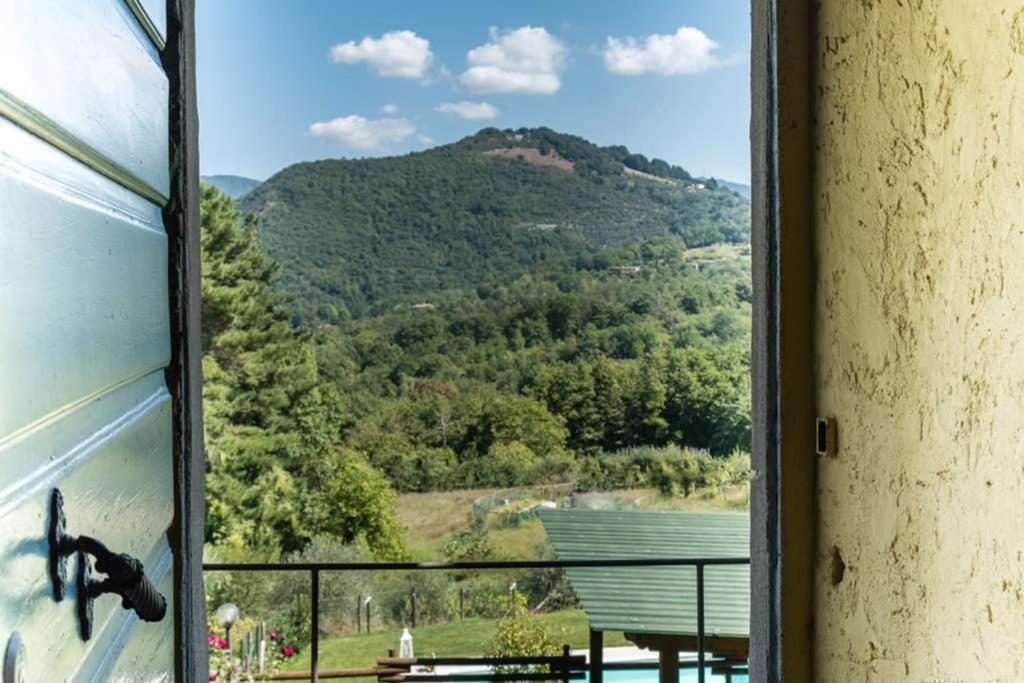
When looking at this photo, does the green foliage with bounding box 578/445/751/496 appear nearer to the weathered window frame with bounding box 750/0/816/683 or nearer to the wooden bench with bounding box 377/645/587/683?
the wooden bench with bounding box 377/645/587/683

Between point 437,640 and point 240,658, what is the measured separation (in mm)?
1434

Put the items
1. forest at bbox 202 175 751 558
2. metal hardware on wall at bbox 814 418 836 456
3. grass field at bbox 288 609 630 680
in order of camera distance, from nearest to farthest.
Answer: metal hardware on wall at bbox 814 418 836 456, grass field at bbox 288 609 630 680, forest at bbox 202 175 751 558

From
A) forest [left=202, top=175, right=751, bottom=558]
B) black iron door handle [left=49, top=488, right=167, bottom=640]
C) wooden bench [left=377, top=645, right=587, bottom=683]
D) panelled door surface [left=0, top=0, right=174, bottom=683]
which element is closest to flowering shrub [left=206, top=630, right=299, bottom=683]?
forest [left=202, top=175, right=751, bottom=558]

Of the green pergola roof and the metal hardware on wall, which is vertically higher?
the metal hardware on wall

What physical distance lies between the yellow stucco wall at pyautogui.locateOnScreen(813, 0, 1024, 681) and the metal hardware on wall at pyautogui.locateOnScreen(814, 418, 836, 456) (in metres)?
0.02

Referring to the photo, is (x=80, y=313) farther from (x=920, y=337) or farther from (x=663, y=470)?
(x=663, y=470)

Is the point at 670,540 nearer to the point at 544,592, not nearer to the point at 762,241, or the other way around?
the point at 544,592

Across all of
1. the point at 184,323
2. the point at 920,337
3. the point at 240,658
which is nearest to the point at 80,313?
the point at 184,323

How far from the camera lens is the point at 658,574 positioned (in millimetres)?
4332

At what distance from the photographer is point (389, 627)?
22.2 ft

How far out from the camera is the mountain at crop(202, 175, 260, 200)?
685cm

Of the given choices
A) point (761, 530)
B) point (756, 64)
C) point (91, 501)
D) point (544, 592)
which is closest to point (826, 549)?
point (761, 530)

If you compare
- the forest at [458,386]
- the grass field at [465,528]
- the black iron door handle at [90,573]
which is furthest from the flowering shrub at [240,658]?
the black iron door handle at [90,573]

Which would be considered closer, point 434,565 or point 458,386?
point 434,565
